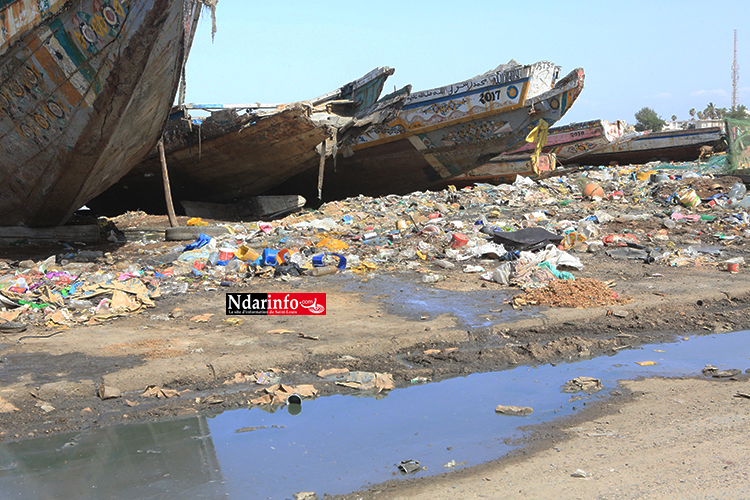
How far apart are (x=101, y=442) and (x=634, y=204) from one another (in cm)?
912

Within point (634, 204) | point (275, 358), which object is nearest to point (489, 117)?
point (634, 204)

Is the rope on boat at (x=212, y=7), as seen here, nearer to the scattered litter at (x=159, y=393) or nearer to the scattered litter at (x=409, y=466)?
the scattered litter at (x=159, y=393)

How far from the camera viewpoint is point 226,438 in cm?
289

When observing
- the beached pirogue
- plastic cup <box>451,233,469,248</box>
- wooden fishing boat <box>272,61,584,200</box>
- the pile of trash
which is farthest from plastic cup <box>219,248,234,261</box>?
wooden fishing boat <box>272,61,584,200</box>

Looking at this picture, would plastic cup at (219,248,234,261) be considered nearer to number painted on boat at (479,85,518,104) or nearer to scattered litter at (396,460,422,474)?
scattered litter at (396,460,422,474)

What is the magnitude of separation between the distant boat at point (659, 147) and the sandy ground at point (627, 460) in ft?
50.6

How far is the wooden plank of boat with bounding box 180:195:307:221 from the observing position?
1223 centimetres

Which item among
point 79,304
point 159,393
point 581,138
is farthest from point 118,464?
point 581,138

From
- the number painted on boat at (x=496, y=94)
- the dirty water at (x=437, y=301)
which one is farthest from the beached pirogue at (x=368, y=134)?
the dirty water at (x=437, y=301)

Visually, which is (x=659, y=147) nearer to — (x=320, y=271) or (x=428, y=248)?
(x=428, y=248)

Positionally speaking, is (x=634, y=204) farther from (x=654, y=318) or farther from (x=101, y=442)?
(x=101, y=442)

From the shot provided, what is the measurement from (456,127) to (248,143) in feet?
14.0

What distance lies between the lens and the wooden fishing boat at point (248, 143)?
1051 cm

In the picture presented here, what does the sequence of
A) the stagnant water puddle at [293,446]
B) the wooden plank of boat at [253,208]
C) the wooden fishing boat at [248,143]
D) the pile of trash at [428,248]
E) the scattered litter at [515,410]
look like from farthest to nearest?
1. the wooden plank of boat at [253,208]
2. the wooden fishing boat at [248,143]
3. the pile of trash at [428,248]
4. the scattered litter at [515,410]
5. the stagnant water puddle at [293,446]
